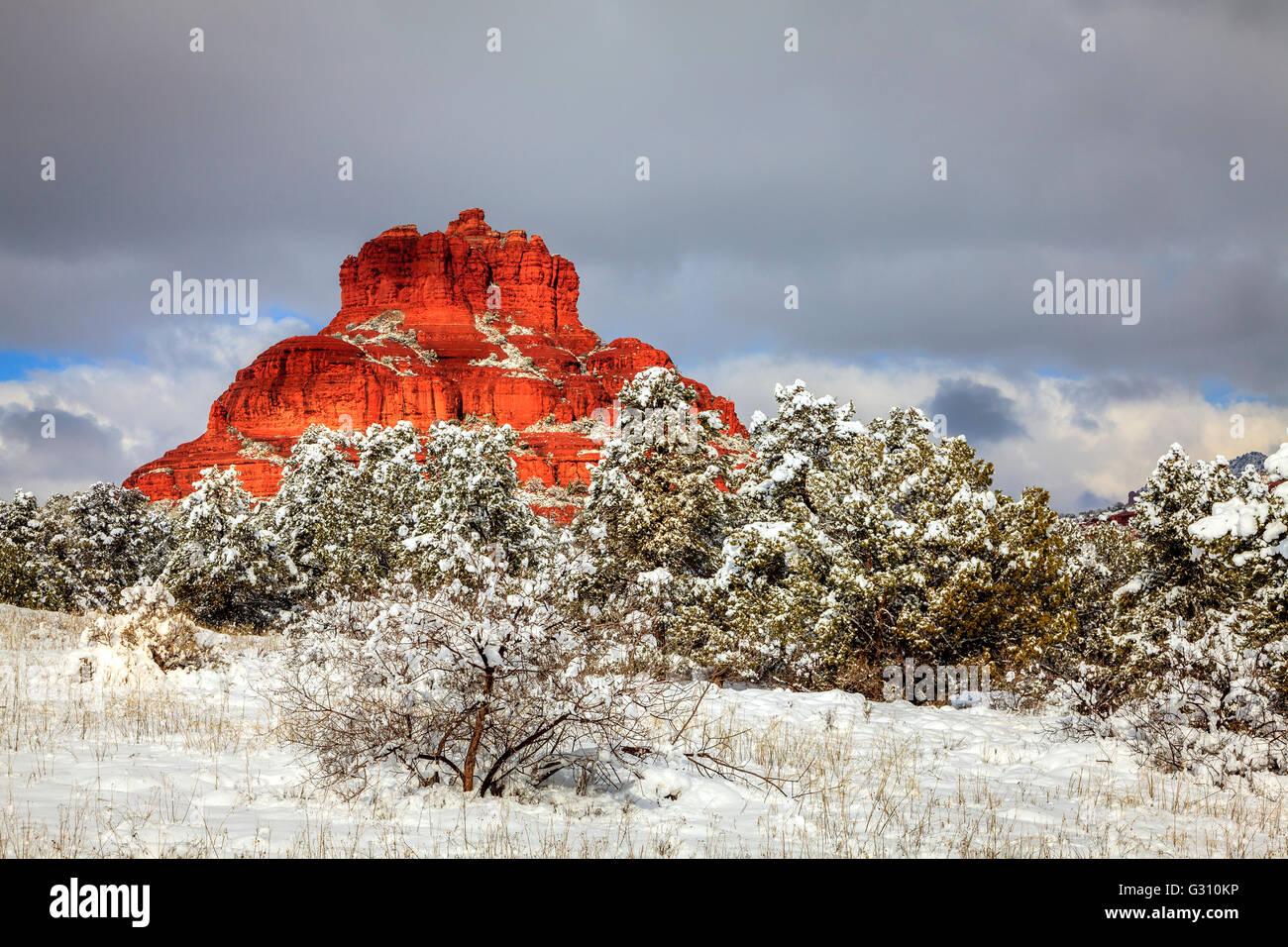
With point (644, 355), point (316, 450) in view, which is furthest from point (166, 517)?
point (644, 355)

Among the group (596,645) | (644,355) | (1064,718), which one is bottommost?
(1064,718)

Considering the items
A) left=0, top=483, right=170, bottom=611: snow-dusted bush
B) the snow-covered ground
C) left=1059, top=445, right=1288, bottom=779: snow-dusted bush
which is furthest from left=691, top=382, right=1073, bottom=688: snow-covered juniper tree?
left=0, top=483, right=170, bottom=611: snow-dusted bush

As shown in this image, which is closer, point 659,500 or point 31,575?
point 659,500

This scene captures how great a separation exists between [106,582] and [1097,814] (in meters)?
35.6

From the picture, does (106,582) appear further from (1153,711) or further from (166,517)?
(1153,711)

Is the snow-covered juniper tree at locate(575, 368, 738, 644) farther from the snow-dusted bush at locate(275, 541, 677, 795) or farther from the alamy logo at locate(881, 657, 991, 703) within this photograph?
the snow-dusted bush at locate(275, 541, 677, 795)

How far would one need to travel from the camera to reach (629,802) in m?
6.75

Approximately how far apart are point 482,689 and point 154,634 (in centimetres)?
898

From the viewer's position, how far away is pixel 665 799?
22.7 feet

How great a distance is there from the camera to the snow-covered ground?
5.53 meters

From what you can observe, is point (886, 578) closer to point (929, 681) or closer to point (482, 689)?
point (929, 681)
